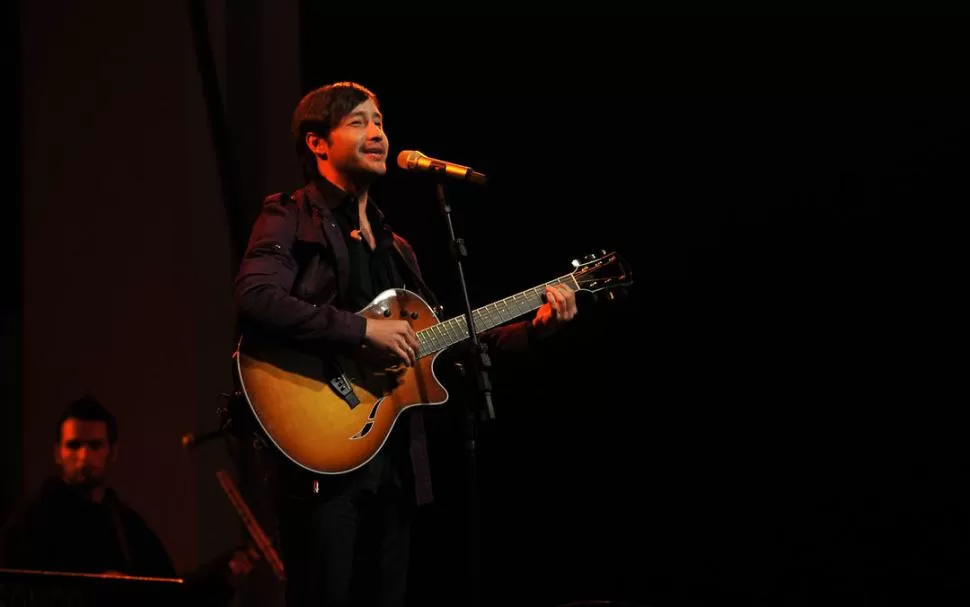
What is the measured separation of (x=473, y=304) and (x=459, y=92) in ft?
2.97

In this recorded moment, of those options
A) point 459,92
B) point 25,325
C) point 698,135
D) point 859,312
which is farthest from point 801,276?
point 25,325

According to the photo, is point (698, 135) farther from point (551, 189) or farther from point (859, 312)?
point (859, 312)

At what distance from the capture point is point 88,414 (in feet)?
12.6

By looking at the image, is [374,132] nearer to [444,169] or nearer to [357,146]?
[357,146]

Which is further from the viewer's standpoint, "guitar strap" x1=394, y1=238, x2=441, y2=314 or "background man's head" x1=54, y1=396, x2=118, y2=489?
"background man's head" x1=54, y1=396, x2=118, y2=489

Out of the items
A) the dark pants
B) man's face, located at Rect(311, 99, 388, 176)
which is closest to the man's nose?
man's face, located at Rect(311, 99, 388, 176)

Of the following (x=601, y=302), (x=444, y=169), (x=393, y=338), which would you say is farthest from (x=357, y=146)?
(x=601, y=302)

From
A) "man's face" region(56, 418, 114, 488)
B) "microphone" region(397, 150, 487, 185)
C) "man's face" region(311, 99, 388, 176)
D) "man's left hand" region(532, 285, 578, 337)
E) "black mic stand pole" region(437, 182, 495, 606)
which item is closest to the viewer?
"black mic stand pole" region(437, 182, 495, 606)

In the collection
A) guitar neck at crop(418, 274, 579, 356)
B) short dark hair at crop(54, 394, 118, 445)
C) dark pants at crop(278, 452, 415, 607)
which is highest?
guitar neck at crop(418, 274, 579, 356)

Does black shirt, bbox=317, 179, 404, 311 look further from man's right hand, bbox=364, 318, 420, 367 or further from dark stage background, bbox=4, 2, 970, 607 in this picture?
dark stage background, bbox=4, 2, 970, 607

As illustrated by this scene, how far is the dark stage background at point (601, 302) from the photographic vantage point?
3920 mm

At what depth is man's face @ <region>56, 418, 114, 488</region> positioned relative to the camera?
3.82 meters

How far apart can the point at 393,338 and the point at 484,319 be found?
417 mm

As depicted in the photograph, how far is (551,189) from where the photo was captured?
4.18m
